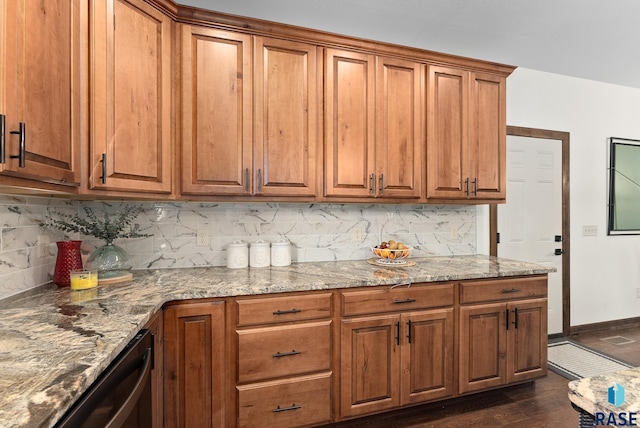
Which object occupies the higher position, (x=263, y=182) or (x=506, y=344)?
(x=263, y=182)

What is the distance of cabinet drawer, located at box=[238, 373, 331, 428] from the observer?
→ 178 cm

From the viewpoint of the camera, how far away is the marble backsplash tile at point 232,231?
1.65m

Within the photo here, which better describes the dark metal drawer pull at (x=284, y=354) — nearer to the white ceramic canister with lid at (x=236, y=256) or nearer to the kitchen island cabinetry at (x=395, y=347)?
the kitchen island cabinetry at (x=395, y=347)

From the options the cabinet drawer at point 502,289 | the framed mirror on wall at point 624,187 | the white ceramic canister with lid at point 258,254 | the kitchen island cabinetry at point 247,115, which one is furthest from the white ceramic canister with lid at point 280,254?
the framed mirror on wall at point 624,187

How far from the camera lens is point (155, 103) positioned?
1.86 metres

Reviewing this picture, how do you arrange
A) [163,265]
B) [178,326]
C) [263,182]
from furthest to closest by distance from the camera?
[163,265] → [263,182] → [178,326]

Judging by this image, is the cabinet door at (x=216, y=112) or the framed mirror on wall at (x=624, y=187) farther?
the framed mirror on wall at (x=624, y=187)

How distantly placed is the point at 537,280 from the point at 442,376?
3.21ft

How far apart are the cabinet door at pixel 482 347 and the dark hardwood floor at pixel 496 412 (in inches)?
6.6

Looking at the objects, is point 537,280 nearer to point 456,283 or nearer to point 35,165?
point 456,283

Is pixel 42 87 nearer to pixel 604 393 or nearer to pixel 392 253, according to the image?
pixel 604 393

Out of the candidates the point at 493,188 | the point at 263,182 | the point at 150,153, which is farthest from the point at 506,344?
the point at 150,153

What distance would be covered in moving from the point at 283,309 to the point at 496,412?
163 centimetres

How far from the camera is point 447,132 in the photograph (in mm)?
2533
